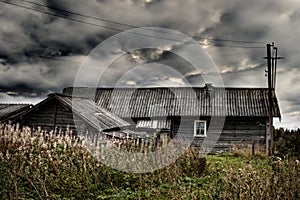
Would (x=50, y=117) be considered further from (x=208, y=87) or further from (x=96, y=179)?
(x=208, y=87)

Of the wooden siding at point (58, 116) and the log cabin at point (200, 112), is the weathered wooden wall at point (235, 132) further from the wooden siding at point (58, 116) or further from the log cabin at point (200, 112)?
the wooden siding at point (58, 116)

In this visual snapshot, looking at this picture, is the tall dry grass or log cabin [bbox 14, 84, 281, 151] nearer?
the tall dry grass

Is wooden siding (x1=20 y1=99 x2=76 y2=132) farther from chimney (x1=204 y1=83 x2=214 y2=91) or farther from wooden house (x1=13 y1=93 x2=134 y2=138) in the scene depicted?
chimney (x1=204 y1=83 x2=214 y2=91)

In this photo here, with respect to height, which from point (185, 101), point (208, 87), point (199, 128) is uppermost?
point (208, 87)

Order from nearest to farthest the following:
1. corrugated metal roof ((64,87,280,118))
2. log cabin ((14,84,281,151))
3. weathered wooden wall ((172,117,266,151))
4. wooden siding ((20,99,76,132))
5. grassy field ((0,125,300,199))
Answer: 1. grassy field ((0,125,300,199))
2. wooden siding ((20,99,76,132))
3. weathered wooden wall ((172,117,266,151))
4. log cabin ((14,84,281,151))
5. corrugated metal roof ((64,87,280,118))

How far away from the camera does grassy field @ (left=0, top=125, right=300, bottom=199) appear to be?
555 cm

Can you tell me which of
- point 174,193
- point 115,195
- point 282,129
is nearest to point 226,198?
point 174,193

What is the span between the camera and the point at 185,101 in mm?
26188

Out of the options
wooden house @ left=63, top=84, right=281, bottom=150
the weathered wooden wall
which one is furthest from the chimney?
the weathered wooden wall

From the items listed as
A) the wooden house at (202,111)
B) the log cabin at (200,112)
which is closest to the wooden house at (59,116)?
the log cabin at (200,112)

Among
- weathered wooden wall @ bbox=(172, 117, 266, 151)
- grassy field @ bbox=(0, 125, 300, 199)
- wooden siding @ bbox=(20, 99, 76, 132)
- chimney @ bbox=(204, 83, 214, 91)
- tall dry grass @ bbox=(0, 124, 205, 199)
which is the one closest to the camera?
grassy field @ bbox=(0, 125, 300, 199)

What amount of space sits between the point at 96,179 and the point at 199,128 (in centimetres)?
1804

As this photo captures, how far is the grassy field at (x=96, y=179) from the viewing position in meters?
5.55

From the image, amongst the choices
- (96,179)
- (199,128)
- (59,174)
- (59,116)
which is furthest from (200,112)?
(59,174)
